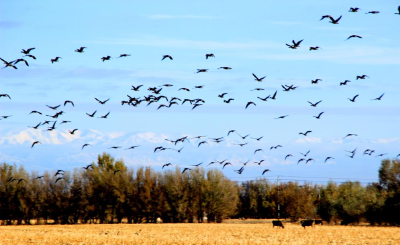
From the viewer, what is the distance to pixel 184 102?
161 ft

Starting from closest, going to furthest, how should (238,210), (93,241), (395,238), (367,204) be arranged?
(93,241)
(395,238)
(367,204)
(238,210)

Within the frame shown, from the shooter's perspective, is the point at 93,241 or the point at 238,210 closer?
the point at 93,241

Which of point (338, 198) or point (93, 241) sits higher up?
point (338, 198)

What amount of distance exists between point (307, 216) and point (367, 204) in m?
21.5

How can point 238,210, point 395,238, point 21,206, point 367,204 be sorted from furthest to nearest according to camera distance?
point 238,210 < point 21,206 < point 367,204 < point 395,238

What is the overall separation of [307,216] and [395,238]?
58285 millimetres

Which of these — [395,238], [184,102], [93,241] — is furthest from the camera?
[395,238]

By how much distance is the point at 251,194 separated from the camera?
131 meters

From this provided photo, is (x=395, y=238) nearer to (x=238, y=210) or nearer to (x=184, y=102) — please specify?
(x=184, y=102)

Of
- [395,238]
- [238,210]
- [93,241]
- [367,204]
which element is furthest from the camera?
[238,210]

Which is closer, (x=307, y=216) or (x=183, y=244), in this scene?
(x=183, y=244)

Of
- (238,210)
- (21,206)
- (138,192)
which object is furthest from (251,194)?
(21,206)

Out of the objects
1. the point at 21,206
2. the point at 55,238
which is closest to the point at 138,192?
the point at 21,206

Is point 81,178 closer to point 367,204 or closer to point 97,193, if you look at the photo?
point 97,193
